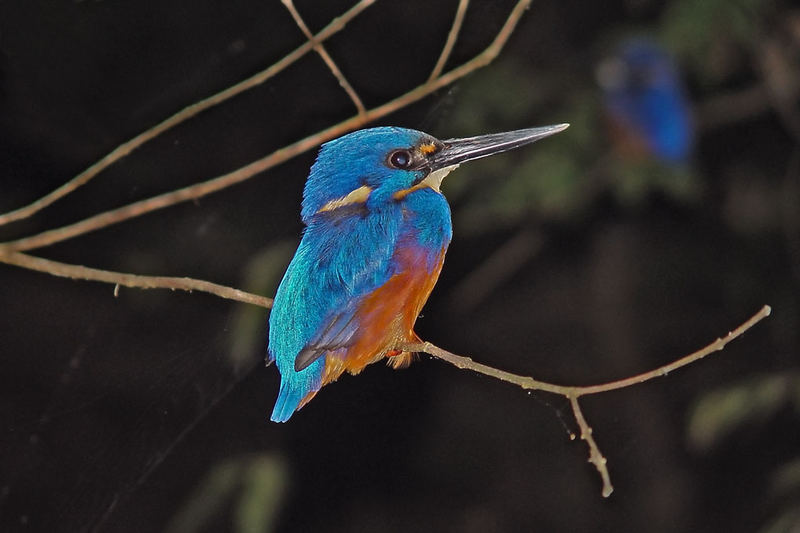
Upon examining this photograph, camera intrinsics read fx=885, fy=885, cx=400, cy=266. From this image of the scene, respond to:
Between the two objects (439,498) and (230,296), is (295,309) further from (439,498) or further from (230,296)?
(439,498)

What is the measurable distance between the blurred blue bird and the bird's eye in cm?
75

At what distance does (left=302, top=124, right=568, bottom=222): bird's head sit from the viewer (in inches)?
28.8

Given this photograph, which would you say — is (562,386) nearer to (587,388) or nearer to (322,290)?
(587,388)

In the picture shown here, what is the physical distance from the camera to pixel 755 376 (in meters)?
3.40

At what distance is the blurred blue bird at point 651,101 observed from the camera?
55.7 inches

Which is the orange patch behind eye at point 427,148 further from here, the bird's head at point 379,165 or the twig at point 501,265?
the twig at point 501,265

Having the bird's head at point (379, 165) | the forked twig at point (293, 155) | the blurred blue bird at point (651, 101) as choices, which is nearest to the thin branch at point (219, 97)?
the forked twig at point (293, 155)

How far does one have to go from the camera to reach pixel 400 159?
2.55ft

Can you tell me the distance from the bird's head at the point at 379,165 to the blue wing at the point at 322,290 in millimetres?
22

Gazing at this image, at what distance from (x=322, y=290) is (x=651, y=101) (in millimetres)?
1031

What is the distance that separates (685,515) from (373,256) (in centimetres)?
404

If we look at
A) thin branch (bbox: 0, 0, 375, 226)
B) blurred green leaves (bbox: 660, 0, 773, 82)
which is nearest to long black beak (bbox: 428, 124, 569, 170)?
thin branch (bbox: 0, 0, 375, 226)

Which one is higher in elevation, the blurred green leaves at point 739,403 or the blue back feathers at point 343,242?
the blue back feathers at point 343,242

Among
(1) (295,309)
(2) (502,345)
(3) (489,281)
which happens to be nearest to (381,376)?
(1) (295,309)
